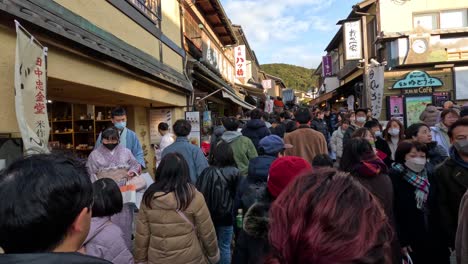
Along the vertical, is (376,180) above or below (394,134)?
below

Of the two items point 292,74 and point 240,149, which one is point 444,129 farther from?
point 292,74

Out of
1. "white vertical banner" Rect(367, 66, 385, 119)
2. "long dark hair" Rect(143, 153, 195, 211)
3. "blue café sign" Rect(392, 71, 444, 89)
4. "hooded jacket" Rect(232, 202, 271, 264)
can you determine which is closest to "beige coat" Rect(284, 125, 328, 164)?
"long dark hair" Rect(143, 153, 195, 211)

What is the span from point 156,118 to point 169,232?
722 centimetres

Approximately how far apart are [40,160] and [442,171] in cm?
339

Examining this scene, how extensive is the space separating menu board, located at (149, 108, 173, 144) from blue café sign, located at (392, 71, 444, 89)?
11.1 metres

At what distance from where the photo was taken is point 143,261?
3.38m

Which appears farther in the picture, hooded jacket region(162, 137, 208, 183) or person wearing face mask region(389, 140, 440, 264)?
hooded jacket region(162, 137, 208, 183)

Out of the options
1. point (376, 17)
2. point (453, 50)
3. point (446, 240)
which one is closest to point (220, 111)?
point (376, 17)

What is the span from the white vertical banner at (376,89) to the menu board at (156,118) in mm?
7080

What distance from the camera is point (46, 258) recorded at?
1.22 meters

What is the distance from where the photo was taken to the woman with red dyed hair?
1029 millimetres

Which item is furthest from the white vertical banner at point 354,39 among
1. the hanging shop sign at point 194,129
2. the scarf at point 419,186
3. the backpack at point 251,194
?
the backpack at point 251,194

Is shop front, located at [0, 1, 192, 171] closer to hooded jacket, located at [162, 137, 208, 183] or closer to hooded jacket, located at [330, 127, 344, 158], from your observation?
hooded jacket, located at [162, 137, 208, 183]

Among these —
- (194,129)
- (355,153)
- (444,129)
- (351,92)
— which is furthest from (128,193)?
(351,92)
